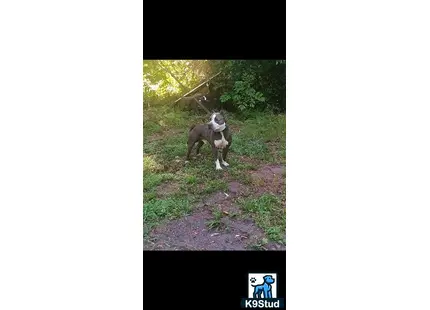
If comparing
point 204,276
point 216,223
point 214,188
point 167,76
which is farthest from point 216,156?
point 204,276

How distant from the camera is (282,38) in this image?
3533 mm

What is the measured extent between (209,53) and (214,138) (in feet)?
2.91

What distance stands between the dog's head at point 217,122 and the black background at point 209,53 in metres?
Answer: 0.63

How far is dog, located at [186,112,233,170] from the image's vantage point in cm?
407

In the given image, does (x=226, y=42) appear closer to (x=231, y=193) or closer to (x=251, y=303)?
(x=231, y=193)

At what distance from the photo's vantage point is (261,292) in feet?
11.3

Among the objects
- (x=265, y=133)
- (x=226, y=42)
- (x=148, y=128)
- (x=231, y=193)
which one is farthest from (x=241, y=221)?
(x=226, y=42)

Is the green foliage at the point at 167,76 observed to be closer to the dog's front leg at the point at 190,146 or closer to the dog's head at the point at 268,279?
the dog's front leg at the point at 190,146

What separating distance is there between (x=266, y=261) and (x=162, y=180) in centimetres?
115

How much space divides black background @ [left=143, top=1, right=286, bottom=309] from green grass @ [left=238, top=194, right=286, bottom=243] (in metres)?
0.17

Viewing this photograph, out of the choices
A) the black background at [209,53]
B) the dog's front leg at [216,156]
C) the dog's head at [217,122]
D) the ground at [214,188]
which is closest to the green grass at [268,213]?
the ground at [214,188]

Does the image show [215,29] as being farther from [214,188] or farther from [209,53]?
[214,188]

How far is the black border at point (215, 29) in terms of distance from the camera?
11.6ft

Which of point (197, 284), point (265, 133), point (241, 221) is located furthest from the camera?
point (265, 133)
